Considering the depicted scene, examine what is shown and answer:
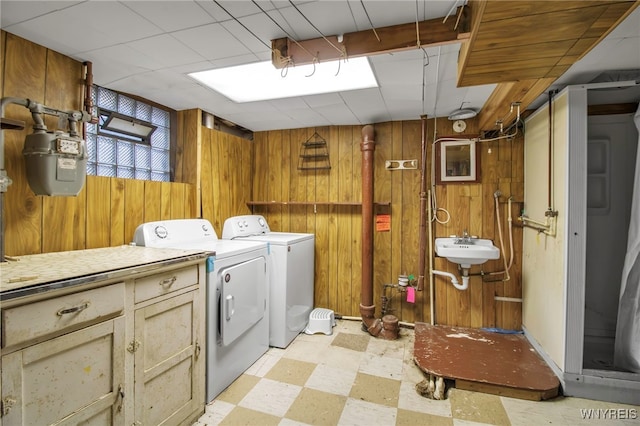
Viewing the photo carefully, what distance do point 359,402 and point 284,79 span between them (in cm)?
227

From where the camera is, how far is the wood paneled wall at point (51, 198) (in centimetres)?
155

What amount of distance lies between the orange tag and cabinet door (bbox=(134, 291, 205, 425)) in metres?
1.97

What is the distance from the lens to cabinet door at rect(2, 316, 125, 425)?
99 cm

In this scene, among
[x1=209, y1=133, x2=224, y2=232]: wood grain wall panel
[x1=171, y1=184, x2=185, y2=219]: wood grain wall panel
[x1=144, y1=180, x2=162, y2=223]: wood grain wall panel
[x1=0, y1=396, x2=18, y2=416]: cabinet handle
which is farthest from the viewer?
[x1=209, y1=133, x2=224, y2=232]: wood grain wall panel

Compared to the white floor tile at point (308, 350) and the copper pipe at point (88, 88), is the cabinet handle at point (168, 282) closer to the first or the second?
the copper pipe at point (88, 88)

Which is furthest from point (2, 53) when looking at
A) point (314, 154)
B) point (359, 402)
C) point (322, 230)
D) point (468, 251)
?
point (468, 251)

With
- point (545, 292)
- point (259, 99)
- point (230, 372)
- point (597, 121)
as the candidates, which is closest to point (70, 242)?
point (230, 372)

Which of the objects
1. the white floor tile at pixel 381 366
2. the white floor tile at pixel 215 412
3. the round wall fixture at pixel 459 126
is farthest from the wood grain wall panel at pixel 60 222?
the round wall fixture at pixel 459 126

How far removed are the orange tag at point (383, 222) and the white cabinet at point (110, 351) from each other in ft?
6.25

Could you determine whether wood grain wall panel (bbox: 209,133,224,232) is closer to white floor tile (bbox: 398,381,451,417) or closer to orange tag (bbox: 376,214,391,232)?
orange tag (bbox: 376,214,391,232)

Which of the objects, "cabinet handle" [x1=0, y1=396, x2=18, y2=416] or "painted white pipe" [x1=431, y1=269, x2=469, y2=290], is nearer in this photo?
"cabinet handle" [x1=0, y1=396, x2=18, y2=416]

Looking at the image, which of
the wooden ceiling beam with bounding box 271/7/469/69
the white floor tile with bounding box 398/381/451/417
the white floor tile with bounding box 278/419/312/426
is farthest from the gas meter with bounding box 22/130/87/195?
the white floor tile with bounding box 398/381/451/417

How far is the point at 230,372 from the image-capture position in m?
2.05

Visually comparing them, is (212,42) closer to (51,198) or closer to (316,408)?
(51,198)
